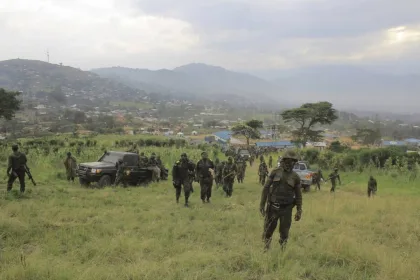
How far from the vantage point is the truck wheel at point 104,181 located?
48.6 ft

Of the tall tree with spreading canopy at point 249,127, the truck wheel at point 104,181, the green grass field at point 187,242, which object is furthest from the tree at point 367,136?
the truck wheel at point 104,181

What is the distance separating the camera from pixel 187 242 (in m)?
7.03

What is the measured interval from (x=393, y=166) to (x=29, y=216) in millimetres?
26950

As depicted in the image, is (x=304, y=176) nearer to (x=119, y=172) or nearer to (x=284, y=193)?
(x=119, y=172)

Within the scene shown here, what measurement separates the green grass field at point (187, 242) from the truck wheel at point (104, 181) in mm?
2950

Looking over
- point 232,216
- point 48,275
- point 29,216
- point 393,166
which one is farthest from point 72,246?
point 393,166

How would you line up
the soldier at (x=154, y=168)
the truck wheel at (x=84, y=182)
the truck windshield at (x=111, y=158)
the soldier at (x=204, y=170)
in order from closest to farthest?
the soldier at (x=204, y=170) → the truck wheel at (x=84, y=182) → the truck windshield at (x=111, y=158) → the soldier at (x=154, y=168)

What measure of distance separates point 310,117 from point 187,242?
44675 millimetres

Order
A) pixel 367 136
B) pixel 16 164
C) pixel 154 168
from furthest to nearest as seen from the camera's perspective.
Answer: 1. pixel 367 136
2. pixel 154 168
3. pixel 16 164

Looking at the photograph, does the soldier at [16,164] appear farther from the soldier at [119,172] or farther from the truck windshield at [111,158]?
the truck windshield at [111,158]

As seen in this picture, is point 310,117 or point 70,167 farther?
point 310,117

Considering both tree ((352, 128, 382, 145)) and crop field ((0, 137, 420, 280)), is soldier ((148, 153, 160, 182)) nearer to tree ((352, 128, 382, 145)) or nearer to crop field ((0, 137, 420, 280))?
crop field ((0, 137, 420, 280))

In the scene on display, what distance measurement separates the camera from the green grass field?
5.18m

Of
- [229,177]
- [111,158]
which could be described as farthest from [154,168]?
[229,177]
